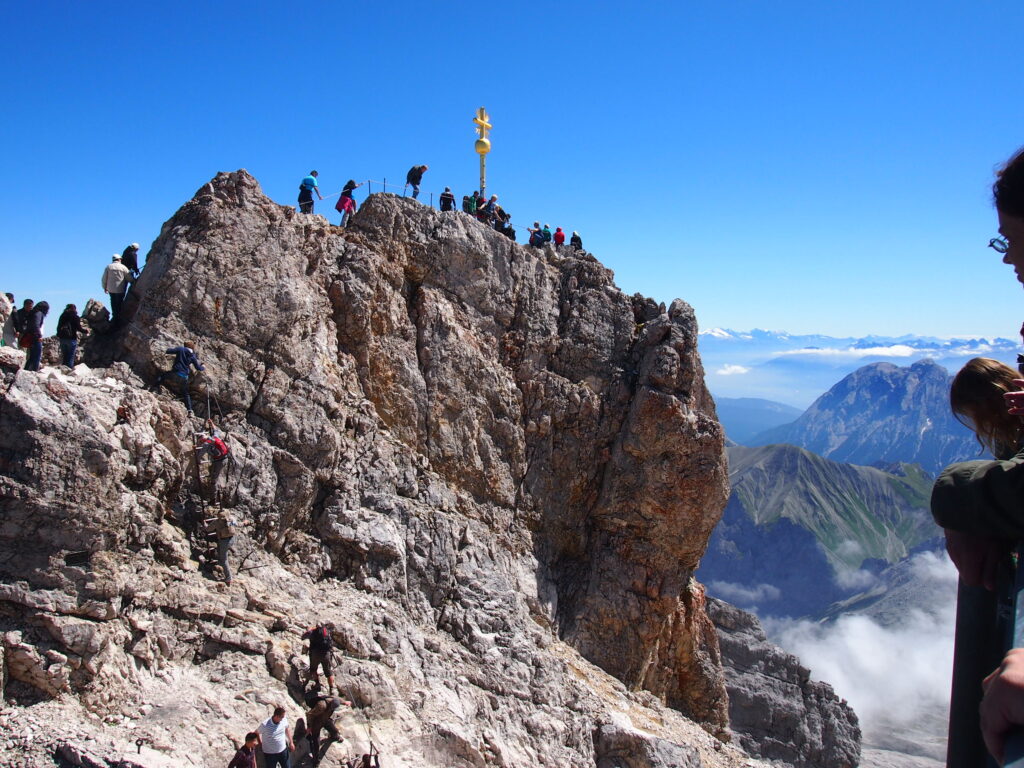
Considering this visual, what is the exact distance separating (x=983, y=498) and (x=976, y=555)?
→ 0.34 meters

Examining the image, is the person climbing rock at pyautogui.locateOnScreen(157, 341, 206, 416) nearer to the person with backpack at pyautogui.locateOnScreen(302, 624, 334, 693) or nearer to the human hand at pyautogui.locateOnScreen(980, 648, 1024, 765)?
the person with backpack at pyautogui.locateOnScreen(302, 624, 334, 693)

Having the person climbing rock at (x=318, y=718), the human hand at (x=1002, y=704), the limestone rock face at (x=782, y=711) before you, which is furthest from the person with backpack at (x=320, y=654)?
the limestone rock face at (x=782, y=711)

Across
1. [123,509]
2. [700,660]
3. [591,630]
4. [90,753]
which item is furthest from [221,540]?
[700,660]

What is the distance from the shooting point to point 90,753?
14.5 meters

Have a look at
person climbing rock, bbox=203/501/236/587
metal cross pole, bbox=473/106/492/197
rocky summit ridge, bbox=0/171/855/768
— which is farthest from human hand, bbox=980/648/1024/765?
metal cross pole, bbox=473/106/492/197

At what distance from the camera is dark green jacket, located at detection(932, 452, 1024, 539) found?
2.89 meters

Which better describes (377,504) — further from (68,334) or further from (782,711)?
(782,711)

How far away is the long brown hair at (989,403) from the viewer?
3.57 meters

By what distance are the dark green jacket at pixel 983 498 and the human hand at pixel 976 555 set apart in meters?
0.11

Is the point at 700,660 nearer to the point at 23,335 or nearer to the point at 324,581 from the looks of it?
the point at 324,581

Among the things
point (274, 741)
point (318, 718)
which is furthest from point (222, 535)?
point (274, 741)

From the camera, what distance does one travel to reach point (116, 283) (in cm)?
2358

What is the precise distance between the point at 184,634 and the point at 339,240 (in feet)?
53.2

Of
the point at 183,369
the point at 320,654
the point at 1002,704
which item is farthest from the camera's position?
the point at 183,369
